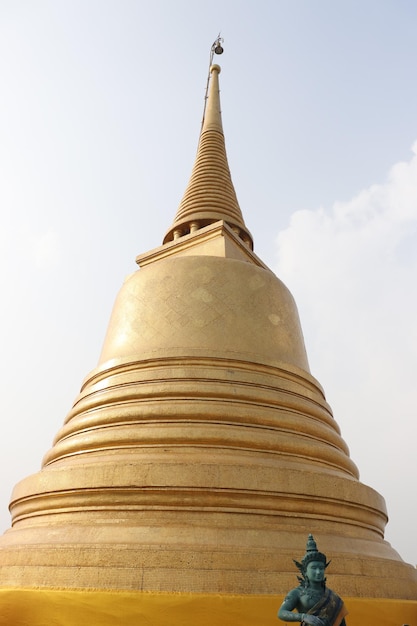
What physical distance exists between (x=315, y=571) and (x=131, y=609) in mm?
1728

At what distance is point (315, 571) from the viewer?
321cm

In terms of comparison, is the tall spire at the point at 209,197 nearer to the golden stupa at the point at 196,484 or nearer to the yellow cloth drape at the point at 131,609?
the golden stupa at the point at 196,484

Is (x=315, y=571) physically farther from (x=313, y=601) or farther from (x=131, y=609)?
(x=131, y=609)

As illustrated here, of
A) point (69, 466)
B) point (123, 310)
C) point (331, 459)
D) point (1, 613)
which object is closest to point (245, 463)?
point (331, 459)

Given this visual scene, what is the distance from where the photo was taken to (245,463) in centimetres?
535

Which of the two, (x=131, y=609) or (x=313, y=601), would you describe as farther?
(x=131, y=609)

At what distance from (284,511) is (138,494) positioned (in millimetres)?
1509

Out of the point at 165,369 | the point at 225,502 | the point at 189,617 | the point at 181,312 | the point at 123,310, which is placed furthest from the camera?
the point at 123,310

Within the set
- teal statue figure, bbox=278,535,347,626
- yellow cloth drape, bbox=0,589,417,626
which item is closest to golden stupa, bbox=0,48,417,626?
yellow cloth drape, bbox=0,589,417,626

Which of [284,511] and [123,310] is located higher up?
[123,310]

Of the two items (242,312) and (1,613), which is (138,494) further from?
(242,312)

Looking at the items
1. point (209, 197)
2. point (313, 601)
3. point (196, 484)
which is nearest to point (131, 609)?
point (196, 484)

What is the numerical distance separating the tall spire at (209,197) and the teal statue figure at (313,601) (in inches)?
330

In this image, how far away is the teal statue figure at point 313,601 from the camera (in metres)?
3.04
